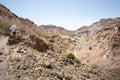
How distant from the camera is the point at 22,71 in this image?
9.75 meters

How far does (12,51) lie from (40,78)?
4.56m

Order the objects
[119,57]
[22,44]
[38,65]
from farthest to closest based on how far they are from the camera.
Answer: [119,57], [22,44], [38,65]

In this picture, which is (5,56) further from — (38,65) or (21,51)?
(38,65)

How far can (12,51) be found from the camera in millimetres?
12711

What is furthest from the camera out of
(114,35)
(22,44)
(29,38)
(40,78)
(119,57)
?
(114,35)

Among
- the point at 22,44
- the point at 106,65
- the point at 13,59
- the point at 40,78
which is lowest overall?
the point at 106,65

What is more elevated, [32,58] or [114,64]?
[32,58]

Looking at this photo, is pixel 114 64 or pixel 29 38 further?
pixel 114 64

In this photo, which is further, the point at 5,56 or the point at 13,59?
the point at 5,56

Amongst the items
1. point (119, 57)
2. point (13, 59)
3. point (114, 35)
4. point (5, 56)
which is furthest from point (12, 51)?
point (114, 35)

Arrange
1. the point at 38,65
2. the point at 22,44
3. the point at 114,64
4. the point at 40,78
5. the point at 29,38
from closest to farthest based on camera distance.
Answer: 1. the point at 40,78
2. the point at 38,65
3. the point at 22,44
4. the point at 29,38
5. the point at 114,64

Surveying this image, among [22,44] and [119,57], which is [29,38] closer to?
[22,44]

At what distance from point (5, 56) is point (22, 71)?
3104 mm

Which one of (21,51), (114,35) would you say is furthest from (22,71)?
(114,35)
